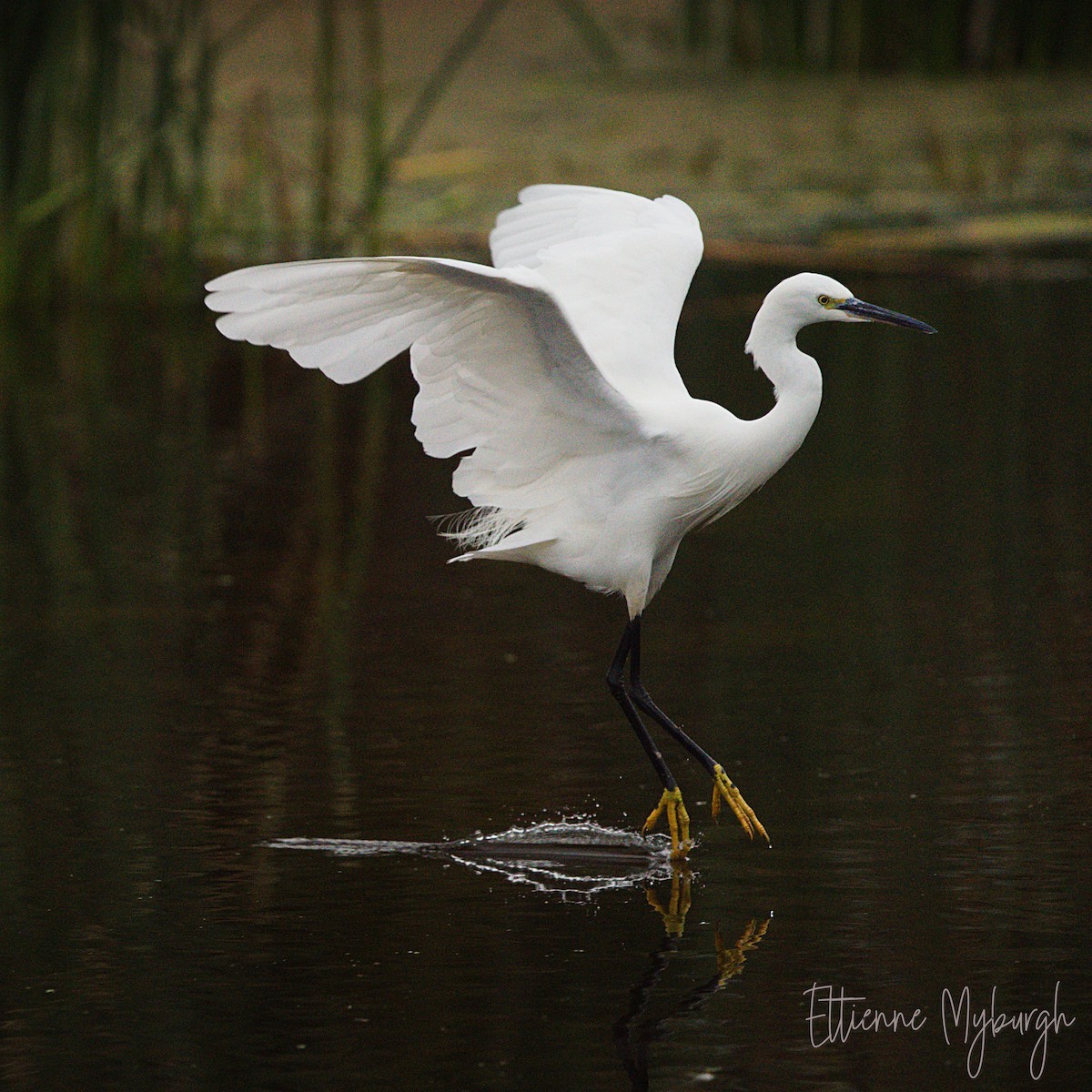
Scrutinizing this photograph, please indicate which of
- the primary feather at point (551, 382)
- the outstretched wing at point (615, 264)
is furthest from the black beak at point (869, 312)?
the outstretched wing at point (615, 264)

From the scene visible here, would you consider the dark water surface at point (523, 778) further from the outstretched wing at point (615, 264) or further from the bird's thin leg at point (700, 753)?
the outstretched wing at point (615, 264)

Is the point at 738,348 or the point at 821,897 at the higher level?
the point at 738,348

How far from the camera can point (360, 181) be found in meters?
14.4

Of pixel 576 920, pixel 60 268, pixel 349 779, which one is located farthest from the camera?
pixel 60 268

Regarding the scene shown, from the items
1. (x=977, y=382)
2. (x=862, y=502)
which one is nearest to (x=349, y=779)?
(x=862, y=502)

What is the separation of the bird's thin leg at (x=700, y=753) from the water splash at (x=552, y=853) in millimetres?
149

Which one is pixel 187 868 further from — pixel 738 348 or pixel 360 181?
pixel 360 181

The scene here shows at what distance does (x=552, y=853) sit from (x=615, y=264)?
5.21 feet

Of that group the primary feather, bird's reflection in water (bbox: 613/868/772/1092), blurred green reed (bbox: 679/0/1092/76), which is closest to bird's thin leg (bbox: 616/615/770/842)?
the primary feather

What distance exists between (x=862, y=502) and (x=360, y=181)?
24.7 ft

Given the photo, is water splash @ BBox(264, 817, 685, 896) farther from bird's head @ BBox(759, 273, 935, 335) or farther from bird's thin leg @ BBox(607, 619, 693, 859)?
bird's head @ BBox(759, 273, 935, 335)

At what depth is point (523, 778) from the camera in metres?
4.66

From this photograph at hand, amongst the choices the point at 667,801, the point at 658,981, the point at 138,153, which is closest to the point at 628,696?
the point at 667,801

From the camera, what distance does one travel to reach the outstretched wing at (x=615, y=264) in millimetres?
4988
